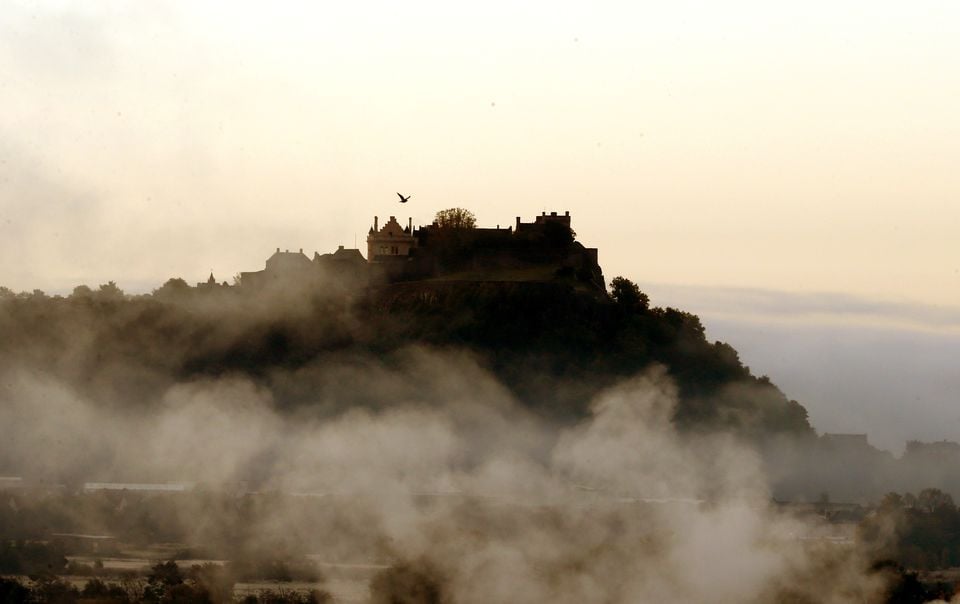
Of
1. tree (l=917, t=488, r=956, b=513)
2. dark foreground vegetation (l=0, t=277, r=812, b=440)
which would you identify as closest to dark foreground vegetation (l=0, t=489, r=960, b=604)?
tree (l=917, t=488, r=956, b=513)

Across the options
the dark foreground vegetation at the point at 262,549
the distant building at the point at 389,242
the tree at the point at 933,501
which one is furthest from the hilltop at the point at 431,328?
the dark foreground vegetation at the point at 262,549

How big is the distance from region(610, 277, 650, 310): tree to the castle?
959 millimetres

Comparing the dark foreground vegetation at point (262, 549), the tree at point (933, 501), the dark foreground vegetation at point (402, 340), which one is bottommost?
the dark foreground vegetation at point (262, 549)

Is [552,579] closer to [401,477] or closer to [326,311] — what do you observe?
[401,477]

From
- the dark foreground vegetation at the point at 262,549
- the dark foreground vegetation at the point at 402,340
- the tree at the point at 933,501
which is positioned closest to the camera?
the dark foreground vegetation at the point at 262,549

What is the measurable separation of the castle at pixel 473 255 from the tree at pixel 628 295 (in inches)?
37.7

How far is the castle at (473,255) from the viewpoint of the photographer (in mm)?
162250

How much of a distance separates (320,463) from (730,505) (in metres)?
33.0

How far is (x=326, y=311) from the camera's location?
538ft

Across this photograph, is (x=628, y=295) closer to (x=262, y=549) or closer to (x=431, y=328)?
(x=431, y=328)

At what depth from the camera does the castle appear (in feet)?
532

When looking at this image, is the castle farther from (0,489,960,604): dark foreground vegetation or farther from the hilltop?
(0,489,960,604): dark foreground vegetation

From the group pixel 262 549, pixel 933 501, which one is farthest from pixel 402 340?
pixel 262 549

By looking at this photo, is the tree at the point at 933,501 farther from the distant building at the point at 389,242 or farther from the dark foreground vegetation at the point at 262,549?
the distant building at the point at 389,242
